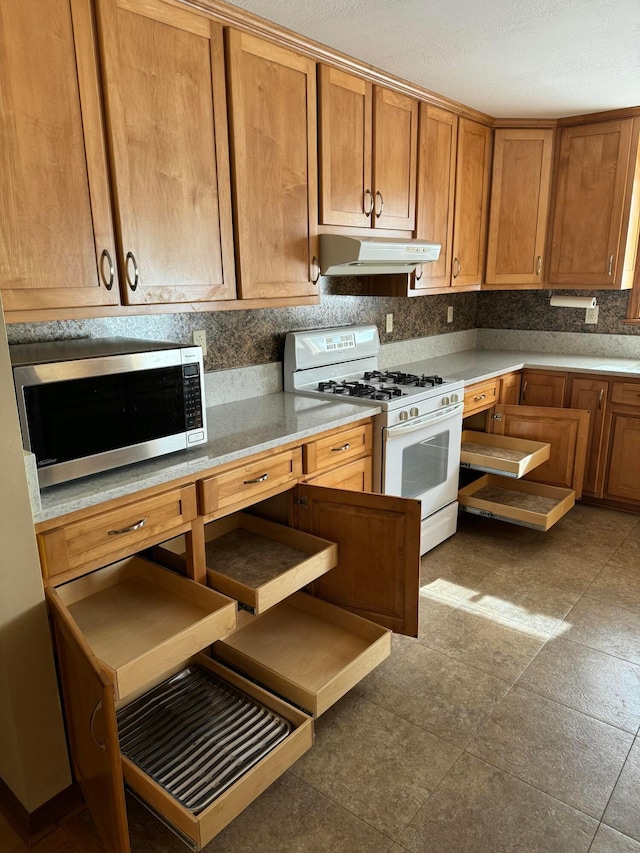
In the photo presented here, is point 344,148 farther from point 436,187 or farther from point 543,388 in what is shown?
point 543,388

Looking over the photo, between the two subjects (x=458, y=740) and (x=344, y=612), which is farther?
(x=344, y=612)

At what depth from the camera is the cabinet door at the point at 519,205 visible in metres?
3.61

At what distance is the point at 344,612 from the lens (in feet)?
7.41

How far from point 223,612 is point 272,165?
1.66 metres

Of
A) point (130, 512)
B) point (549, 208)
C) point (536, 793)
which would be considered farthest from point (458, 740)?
point (549, 208)

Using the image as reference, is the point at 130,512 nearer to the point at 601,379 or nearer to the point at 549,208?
the point at 601,379

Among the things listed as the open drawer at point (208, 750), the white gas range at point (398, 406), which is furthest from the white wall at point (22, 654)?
the white gas range at point (398, 406)

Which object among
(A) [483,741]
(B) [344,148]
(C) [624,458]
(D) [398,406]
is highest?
(B) [344,148]

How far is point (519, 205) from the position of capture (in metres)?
3.69

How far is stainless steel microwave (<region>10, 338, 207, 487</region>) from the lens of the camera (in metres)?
1.52

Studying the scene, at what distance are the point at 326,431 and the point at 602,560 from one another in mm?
1764

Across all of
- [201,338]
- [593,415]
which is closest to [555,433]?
[593,415]

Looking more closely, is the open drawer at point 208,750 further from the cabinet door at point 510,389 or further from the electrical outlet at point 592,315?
the electrical outlet at point 592,315

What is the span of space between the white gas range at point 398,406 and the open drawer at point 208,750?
1.15 m
